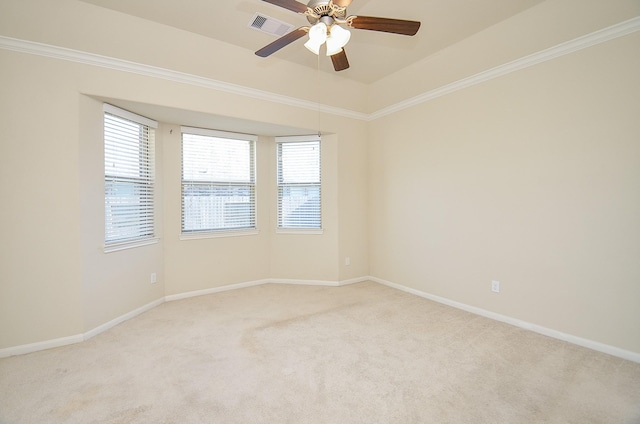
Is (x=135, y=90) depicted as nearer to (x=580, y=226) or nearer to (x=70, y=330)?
(x=70, y=330)

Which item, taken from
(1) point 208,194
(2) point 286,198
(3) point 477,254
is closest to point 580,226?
(3) point 477,254

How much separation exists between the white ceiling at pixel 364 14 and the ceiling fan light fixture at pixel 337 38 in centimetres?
85

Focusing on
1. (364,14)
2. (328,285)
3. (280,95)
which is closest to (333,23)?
(364,14)

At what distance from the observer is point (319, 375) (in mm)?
2098

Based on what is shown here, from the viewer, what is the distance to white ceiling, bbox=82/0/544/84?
2598 millimetres

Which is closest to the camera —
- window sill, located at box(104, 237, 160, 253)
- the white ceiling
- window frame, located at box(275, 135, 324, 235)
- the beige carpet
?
the beige carpet

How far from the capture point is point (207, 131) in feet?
12.9

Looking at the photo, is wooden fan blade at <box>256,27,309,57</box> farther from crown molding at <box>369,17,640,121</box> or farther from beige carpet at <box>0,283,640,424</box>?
beige carpet at <box>0,283,640,424</box>

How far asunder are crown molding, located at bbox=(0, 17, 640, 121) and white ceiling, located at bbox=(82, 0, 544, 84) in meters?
0.44

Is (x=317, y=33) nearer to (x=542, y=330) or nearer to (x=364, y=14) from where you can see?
(x=364, y=14)

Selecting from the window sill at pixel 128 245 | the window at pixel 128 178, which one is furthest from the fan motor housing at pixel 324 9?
the window sill at pixel 128 245

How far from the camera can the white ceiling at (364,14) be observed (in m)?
2.60

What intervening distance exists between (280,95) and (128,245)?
8.52ft

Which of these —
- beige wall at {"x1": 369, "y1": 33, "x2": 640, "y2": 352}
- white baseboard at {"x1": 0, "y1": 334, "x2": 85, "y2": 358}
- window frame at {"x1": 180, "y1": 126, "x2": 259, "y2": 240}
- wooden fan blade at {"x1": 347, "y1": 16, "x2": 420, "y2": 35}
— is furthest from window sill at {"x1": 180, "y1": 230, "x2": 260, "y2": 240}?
wooden fan blade at {"x1": 347, "y1": 16, "x2": 420, "y2": 35}
